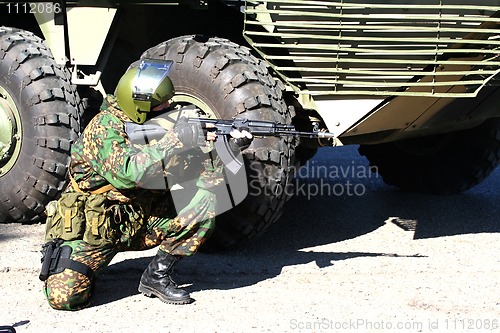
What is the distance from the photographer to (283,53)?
566 cm

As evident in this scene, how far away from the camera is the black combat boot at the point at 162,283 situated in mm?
4941

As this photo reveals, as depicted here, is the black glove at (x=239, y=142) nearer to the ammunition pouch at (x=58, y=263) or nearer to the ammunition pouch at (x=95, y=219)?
the ammunition pouch at (x=95, y=219)

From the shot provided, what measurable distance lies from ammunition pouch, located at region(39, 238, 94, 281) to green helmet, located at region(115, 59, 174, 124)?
725mm

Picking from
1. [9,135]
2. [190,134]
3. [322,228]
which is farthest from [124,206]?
[322,228]

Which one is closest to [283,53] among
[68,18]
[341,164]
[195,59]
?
[195,59]

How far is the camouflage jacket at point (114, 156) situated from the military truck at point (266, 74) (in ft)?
2.80

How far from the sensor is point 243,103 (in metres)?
5.53

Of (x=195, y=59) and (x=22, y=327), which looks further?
(x=195, y=59)

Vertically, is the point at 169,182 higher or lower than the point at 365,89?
lower

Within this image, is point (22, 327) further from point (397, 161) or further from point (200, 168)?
point (397, 161)

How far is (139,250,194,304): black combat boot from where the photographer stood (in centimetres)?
494

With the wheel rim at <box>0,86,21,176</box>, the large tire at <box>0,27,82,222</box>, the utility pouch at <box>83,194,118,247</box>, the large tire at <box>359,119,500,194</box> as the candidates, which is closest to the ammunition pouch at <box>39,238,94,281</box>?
the utility pouch at <box>83,194,118,247</box>

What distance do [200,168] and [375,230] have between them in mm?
1849

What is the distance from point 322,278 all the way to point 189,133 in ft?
4.01
